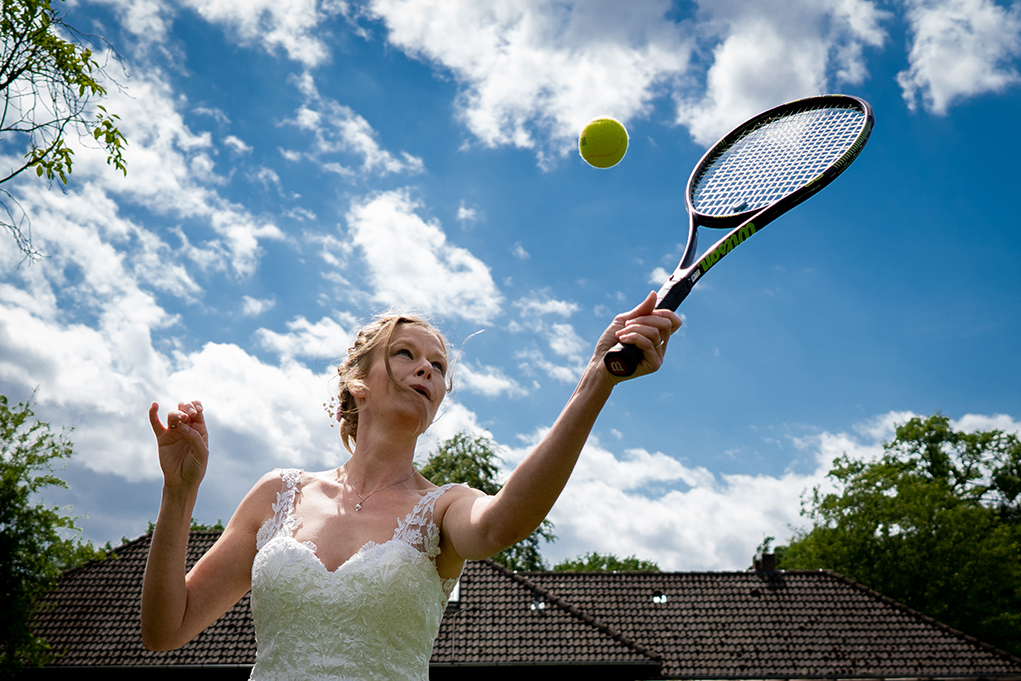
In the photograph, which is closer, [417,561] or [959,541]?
[417,561]

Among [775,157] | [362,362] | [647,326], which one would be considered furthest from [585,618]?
[647,326]

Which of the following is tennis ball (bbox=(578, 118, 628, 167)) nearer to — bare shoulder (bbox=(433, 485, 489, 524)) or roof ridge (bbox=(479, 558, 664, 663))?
bare shoulder (bbox=(433, 485, 489, 524))

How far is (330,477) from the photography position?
9.11 feet

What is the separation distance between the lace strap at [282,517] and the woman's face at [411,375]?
388mm

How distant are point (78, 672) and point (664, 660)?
13245 mm

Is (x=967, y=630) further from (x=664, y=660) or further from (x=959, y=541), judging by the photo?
(x=664, y=660)

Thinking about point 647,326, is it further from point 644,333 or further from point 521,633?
point 521,633

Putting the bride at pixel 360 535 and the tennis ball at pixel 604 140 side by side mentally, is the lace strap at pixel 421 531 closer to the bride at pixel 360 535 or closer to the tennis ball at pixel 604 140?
the bride at pixel 360 535

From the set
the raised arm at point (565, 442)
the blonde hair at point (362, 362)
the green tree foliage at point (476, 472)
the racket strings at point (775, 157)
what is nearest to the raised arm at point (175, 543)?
the blonde hair at point (362, 362)

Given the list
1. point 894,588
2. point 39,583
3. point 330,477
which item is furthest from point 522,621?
point 894,588

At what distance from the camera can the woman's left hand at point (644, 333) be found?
1899 mm

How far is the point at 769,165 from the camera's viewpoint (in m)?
3.81

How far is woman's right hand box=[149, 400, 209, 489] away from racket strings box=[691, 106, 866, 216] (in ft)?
7.83

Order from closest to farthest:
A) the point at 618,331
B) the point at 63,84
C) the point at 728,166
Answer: the point at 618,331
the point at 728,166
the point at 63,84
